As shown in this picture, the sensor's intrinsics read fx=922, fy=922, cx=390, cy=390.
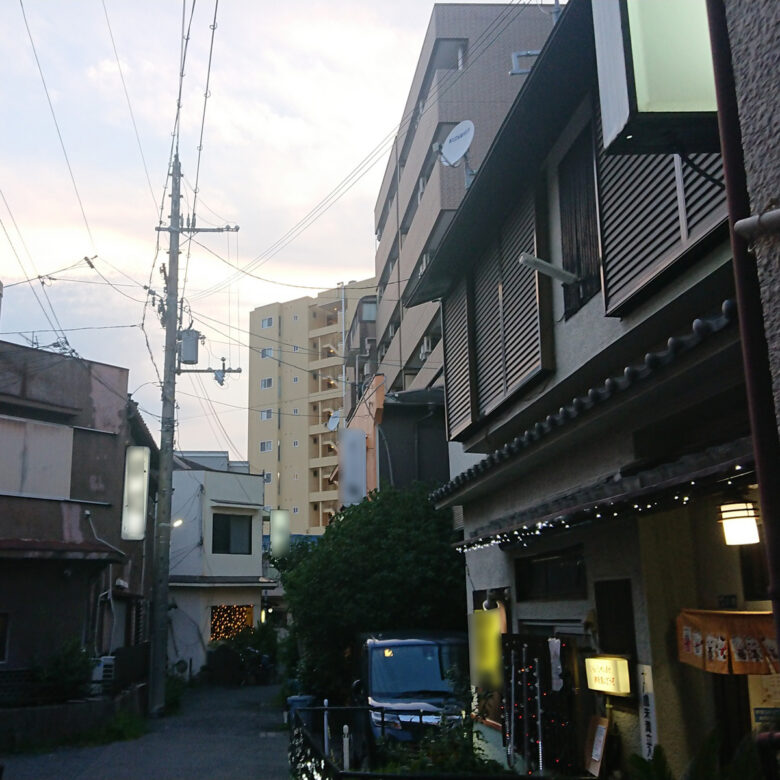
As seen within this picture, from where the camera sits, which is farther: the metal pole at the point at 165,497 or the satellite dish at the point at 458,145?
the metal pole at the point at 165,497

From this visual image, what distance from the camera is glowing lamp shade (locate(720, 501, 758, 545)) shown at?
7113 millimetres

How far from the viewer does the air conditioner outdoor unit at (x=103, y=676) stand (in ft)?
65.9

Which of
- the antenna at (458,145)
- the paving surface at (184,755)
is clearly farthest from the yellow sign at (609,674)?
the antenna at (458,145)

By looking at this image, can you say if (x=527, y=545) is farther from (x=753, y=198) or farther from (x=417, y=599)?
(x=753, y=198)

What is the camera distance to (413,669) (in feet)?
46.4

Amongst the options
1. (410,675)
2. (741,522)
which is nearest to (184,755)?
(410,675)

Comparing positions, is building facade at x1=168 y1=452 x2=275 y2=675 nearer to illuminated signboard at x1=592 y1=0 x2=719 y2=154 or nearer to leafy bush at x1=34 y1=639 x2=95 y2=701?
leafy bush at x1=34 y1=639 x2=95 y2=701

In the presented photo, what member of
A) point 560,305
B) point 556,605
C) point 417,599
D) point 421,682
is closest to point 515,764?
point 556,605

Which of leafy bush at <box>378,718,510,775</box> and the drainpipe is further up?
the drainpipe

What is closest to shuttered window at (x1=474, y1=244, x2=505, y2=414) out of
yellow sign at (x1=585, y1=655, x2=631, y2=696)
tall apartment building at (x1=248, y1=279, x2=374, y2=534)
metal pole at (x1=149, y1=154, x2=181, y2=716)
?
yellow sign at (x1=585, y1=655, x2=631, y2=696)

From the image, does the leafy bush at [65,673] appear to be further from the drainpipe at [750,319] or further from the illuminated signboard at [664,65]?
the drainpipe at [750,319]

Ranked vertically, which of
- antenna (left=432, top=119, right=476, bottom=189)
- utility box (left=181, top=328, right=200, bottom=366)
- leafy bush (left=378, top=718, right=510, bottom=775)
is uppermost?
antenna (left=432, top=119, right=476, bottom=189)

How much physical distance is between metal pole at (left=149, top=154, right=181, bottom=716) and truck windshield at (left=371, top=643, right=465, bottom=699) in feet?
36.7

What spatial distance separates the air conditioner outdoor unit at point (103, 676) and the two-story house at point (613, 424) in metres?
11.2
